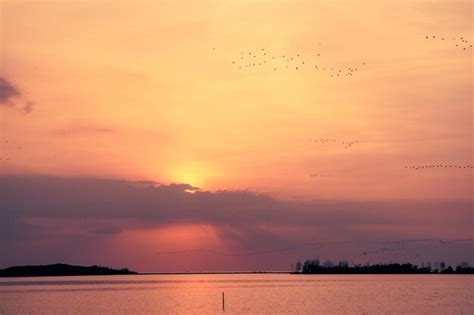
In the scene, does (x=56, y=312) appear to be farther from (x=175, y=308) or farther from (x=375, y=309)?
(x=375, y=309)

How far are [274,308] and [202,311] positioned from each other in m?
12.5

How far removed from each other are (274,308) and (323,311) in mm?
9805

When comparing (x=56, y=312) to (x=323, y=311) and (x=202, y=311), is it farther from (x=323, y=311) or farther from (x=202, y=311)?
(x=323, y=311)

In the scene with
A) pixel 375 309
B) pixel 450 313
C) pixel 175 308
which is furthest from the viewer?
pixel 175 308

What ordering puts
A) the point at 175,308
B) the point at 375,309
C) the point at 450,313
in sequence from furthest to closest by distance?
1. the point at 175,308
2. the point at 375,309
3. the point at 450,313

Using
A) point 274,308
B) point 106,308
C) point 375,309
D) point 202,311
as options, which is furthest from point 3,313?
point 375,309

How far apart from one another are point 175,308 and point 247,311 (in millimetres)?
18478

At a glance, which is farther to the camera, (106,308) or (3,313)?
(106,308)

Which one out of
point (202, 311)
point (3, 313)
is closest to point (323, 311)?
point (202, 311)

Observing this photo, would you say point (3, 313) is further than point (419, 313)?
Yes

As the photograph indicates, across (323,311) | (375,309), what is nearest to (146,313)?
(323,311)

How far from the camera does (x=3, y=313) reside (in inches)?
4734

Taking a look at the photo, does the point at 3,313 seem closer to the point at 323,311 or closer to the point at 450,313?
the point at 323,311

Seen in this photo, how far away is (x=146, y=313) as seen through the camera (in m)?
120
